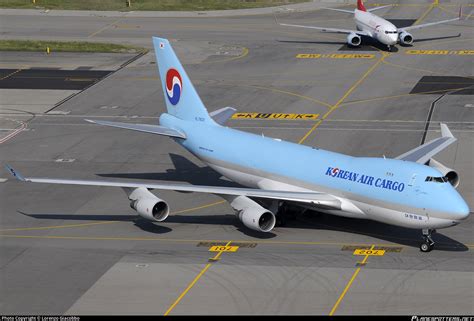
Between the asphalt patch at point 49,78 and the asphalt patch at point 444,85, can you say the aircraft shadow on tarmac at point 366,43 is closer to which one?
the asphalt patch at point 444,85

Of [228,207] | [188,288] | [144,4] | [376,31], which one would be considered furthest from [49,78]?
[188,288]

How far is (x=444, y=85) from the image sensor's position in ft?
302

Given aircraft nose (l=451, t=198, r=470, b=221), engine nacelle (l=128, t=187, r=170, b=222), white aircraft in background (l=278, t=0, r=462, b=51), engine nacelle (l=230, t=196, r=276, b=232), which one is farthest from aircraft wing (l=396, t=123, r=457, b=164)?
white aircraft in background (l=278, t=0, r=462, b=51)

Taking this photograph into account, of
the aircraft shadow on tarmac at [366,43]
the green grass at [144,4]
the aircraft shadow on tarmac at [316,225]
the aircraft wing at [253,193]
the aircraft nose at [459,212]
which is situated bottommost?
the green grass at [144,4]

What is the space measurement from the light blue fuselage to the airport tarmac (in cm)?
225

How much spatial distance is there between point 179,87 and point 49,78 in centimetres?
3690

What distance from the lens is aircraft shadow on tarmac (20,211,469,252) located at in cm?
5428

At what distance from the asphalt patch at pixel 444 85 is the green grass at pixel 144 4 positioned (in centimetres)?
4699

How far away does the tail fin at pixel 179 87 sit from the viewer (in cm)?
6353

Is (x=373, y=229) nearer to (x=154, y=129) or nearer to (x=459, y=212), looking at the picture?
(x=459, y=212)

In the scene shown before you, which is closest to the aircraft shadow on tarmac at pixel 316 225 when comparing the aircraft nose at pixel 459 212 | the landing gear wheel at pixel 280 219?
the landing gear wheel at pixel 280 219

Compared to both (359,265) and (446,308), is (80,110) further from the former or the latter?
(446,308)

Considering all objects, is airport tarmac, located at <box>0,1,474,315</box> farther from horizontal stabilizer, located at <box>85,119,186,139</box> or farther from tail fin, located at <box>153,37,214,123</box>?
tail fin, located at <box>153,37,214,123</box>

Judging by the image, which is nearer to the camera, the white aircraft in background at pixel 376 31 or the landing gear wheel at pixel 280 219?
the landing gear wheel at pixel 280 219
